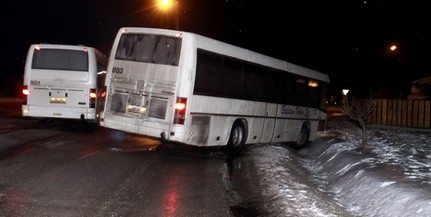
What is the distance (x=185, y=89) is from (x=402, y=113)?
588 inches

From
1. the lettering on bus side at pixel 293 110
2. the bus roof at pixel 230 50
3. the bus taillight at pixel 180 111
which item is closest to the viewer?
the bus taillight at pixel 180 111

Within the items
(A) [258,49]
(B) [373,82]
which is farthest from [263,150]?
(B) [373,82]

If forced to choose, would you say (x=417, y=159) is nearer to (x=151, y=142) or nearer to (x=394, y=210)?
(x=394, y=210)

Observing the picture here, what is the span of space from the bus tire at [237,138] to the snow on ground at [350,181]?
1.66 ft

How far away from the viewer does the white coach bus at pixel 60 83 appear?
15352mm

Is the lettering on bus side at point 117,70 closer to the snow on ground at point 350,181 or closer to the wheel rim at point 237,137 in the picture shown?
the wheel rim at point 237,137

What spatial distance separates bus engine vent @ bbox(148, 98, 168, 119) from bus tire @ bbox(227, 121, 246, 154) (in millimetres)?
2607

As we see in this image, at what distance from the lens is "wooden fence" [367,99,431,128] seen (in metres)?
22.1

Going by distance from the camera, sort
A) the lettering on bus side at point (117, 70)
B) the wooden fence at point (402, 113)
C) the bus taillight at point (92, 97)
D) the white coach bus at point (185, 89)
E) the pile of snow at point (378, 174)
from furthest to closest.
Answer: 1. the wooden fence at point (402, 113)
2. the bus taillight at point (92, 97)
3. the lettering on bus side at point (117, 70)
4. the white coach bus at point (185, 89)
5. the pile of snow at point (378, 174)

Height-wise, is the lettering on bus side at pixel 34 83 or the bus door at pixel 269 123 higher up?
the lettering on bus side at pixel 34 83

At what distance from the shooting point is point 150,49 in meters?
12.1

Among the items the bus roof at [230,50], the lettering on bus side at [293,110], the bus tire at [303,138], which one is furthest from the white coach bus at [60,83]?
the bus tire at [303,138]

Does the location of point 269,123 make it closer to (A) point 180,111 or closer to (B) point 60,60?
(A) point 180,111

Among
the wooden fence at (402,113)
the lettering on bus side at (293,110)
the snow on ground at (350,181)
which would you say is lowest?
the snow on ground at (350,181)
